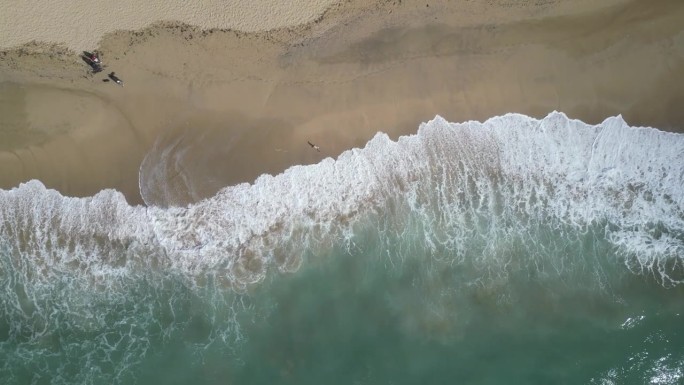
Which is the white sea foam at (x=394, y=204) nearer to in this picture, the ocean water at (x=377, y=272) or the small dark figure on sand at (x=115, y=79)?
the ocean water at (x=377, y=272)

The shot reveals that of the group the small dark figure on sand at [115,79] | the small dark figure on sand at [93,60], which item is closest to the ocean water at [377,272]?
the small dark figure on sand at [115,79]

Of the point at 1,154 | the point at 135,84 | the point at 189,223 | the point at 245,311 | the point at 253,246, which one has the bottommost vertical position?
the point at 245,311

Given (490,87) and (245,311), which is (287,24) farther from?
(245,311)

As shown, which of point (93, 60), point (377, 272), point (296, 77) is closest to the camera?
point (93, 60)

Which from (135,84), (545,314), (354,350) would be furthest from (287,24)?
(545,314)

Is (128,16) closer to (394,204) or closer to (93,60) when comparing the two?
(93,60)

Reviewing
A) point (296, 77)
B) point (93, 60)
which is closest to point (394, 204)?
point (296, 77)
